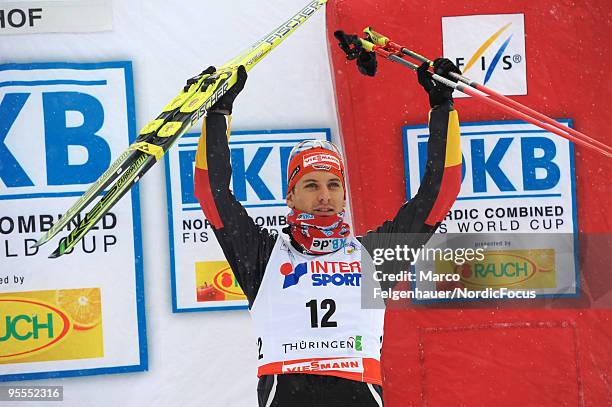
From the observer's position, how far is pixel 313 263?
10.0ft

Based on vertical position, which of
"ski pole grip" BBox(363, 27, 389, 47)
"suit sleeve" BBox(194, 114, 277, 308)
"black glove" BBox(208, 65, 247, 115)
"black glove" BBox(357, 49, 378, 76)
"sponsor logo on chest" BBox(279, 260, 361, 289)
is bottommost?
"sponsor logo on chest" BBox(279, 260, 361, 289)

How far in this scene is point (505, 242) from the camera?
4387 mm

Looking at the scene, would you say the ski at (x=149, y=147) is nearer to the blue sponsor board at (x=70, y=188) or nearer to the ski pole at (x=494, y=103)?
the ski pole at (x=494, y=103)

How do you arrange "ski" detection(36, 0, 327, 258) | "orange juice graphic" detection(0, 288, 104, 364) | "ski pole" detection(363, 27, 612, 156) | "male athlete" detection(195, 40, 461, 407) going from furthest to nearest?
"orange juice graphic" detection(0, 288, 104, 364) < "ski pole" detection(363, 27, 612, 156) < "male athlete" detection(195, 40, 461, 407) < "ski" detection(36, 0, 327, 258)

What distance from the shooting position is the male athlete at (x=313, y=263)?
9.59 feet

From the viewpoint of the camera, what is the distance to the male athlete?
2924 mm

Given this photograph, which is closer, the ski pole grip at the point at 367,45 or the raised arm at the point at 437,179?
the raised arm at the point at 437,179

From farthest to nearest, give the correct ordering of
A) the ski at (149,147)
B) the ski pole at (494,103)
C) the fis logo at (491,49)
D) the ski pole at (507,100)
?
1. the fis logo at (491,49)
2. the ski pole at (507,100)
3. the ski pole at (494,103)
4. the ski at (149,147)

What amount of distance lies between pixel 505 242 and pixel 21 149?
2.49 meters

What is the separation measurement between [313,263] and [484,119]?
1747mm

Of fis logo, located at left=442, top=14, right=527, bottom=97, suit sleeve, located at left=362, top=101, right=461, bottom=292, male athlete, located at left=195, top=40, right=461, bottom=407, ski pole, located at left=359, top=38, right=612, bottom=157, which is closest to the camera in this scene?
male athlete, located at left=195, top=40, right=461, bottom=407

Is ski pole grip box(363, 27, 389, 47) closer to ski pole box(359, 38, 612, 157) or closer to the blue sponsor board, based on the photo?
ski pole box(359, 38, 612, 157)

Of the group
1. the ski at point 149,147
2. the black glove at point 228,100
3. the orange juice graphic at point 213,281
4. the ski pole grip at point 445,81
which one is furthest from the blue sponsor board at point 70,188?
the ski pole grip at point 445,81

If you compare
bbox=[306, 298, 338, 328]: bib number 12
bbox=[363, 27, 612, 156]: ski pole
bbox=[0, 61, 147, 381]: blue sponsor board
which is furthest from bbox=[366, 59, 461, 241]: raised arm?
bbox=[0, 61, 147, 381]: blue sponsor board
